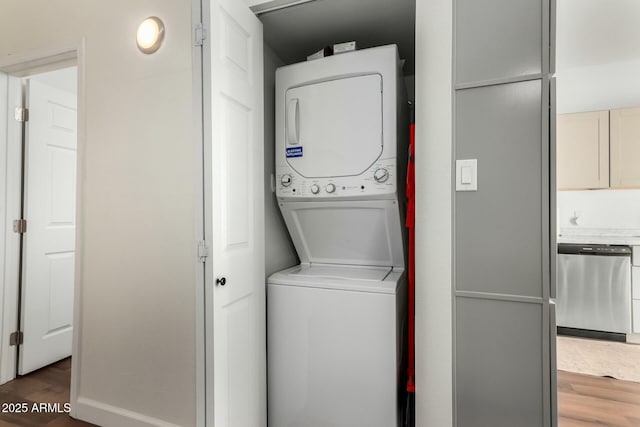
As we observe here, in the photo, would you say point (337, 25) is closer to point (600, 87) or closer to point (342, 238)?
point (342, 238)

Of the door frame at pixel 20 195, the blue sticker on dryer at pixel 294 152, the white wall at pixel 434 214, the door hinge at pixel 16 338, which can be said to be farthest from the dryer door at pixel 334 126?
the door hinge at pixel 16 338

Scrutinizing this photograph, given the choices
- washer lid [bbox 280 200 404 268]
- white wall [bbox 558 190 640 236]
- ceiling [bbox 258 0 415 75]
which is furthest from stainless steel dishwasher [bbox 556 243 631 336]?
ceiling [bbox 258 0 415 75]

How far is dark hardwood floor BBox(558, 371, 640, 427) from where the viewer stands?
6.52ft

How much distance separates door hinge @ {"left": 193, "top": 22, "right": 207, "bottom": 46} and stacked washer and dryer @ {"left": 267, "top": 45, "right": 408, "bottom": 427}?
55 centimetres

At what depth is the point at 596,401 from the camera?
221 cm

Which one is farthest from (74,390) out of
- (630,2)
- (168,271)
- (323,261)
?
(630,2)

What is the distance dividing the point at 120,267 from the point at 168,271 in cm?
32

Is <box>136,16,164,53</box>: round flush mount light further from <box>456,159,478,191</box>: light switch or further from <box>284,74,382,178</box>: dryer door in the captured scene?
<box>456,159,478,191</box>: light switch

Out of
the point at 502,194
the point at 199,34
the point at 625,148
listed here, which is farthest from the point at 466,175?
the point at 625,148

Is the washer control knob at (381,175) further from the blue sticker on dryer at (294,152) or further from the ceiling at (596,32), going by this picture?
the ceiling at (596,32)

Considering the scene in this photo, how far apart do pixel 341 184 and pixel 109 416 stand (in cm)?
169

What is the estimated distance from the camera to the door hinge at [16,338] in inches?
91.4

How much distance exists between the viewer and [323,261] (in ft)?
7.00

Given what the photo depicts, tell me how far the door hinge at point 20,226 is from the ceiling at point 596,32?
4.17 metres
